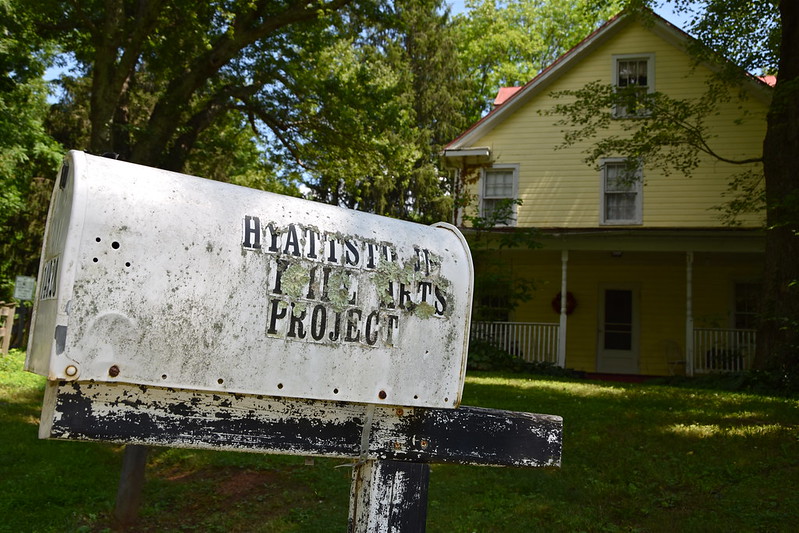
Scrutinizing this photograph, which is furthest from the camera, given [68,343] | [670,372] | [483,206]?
[483,206]

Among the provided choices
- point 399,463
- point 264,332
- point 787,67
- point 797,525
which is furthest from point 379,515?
point 787,67

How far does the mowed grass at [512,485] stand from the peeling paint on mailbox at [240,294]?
3.58 metres

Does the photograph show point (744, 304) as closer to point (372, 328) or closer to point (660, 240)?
point (660, 240)

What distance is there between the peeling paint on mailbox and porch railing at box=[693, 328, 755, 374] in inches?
593

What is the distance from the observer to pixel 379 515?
1864mm

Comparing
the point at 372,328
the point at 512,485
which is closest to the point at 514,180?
the point at 512,485

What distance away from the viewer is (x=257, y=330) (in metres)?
1.62

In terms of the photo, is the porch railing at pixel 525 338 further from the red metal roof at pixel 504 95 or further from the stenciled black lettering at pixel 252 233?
the stenciled black lettering at pixel 252 233

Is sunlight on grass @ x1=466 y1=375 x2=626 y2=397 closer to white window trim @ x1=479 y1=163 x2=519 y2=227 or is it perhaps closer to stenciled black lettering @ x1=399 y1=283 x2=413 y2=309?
white window trim @ x1=479 y1=163 x2=519 y2=227

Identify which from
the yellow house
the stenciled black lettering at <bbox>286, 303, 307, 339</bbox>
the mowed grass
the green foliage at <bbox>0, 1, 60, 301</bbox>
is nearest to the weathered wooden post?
→ the stenciled black lettering at <bbox>286, 303, 307, 339</bbox>

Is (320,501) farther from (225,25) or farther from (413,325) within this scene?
(225,25)

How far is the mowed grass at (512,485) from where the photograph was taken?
5121 millimetres

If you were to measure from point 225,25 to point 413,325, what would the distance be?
13.6m

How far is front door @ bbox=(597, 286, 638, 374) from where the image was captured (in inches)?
712
